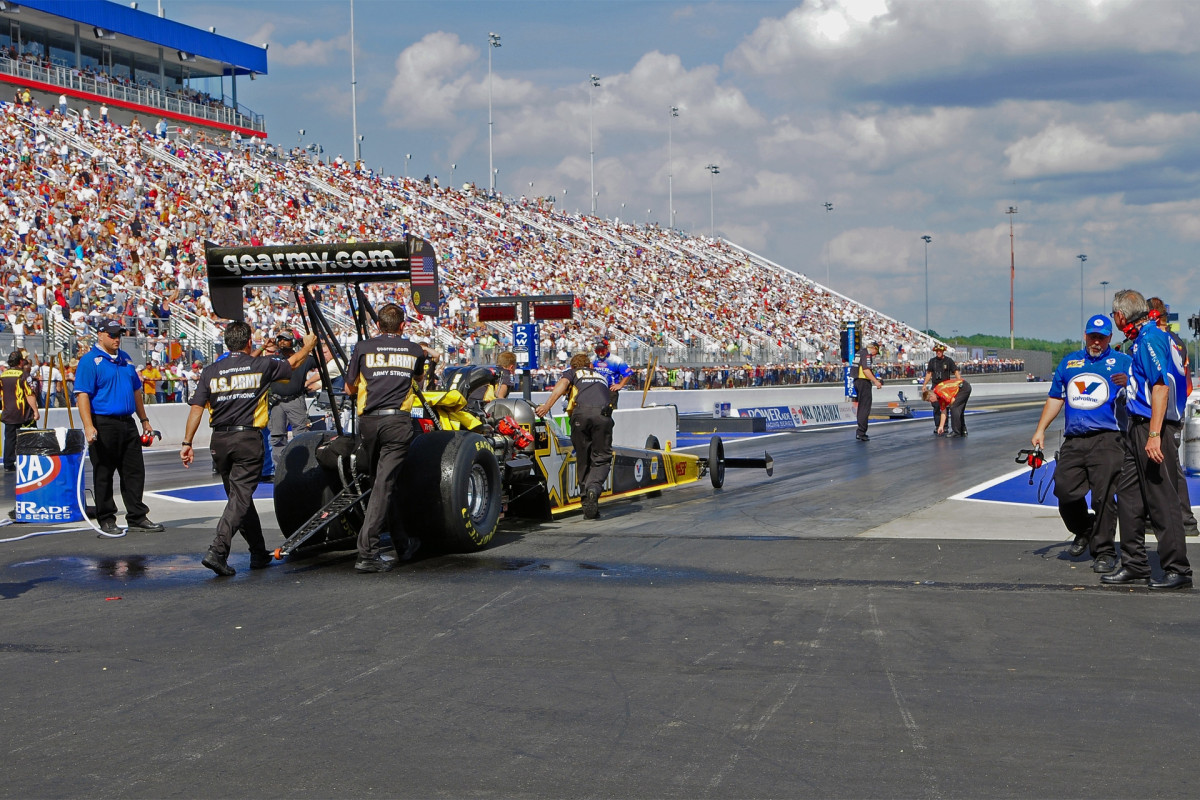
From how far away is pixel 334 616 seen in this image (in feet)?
21.7

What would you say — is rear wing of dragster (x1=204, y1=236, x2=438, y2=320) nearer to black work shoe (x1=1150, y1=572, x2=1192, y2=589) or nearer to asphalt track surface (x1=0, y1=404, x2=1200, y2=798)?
asphalt track surface (x1=0, y1=404, x2=1200, y2=798)

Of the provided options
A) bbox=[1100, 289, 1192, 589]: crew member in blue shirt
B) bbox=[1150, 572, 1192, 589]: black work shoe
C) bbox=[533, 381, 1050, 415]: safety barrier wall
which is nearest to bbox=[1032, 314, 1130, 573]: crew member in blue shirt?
bbox=[1100, 289, 1192, 589]: crew member in blue shirt

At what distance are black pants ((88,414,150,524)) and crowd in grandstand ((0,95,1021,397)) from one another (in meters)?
13.4

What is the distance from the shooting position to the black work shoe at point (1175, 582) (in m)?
7.15

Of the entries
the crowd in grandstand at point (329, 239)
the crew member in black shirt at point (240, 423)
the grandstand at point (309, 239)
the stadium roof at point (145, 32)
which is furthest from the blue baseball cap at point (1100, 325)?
the stadium roof at point (145, 32)

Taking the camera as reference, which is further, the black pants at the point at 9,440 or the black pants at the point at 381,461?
the black pants at the point at 9,440

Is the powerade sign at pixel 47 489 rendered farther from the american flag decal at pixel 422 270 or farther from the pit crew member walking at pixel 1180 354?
the pit crew member walking at pixel 1180 354

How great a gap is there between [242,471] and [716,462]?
6481mm

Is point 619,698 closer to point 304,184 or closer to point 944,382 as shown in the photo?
point 944,382

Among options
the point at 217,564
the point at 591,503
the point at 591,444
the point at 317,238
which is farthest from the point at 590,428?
the point at 317,238

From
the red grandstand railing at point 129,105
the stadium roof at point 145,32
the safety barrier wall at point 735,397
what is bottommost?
the safety barrier wall at point 735,397

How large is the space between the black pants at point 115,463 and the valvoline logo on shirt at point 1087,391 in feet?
25.1

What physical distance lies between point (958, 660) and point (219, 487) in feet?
36.9

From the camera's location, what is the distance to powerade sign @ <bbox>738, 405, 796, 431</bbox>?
27.9m
